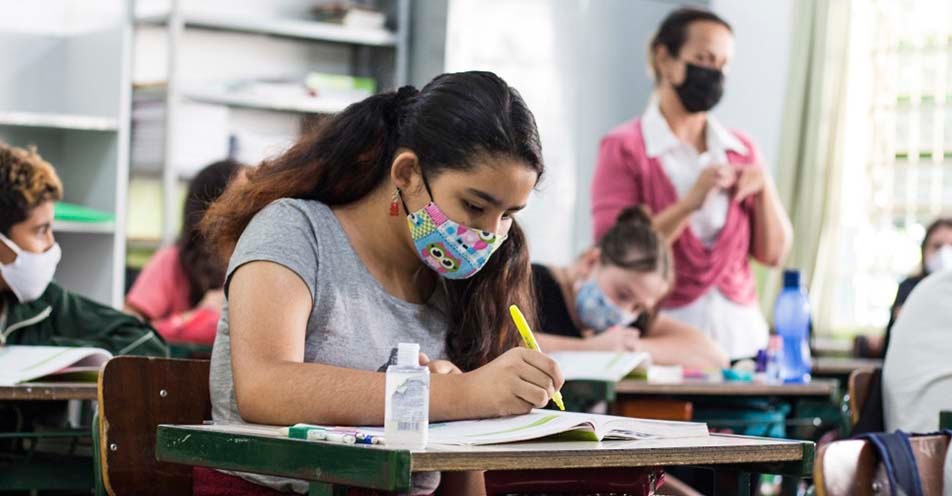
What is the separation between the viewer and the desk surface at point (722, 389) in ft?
11.3

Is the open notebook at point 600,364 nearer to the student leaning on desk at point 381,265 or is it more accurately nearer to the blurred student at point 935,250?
the student leaning on desk at point 381,265

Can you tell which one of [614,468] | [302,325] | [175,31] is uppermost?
[175,31]

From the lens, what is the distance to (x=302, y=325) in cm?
187

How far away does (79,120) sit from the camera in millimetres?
5297

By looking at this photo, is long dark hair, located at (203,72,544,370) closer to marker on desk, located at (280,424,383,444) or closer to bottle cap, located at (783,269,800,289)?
marker on desk, located at (280,424,383,444)

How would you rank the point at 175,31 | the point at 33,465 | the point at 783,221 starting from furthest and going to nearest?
the point at 175,31 → the point at 783,221 → the point at 33,465

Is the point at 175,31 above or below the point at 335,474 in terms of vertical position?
above

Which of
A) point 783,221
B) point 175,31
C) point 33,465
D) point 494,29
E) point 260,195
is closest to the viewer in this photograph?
point 260,195

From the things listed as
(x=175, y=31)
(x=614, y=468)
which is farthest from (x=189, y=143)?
(x=614, y=468)

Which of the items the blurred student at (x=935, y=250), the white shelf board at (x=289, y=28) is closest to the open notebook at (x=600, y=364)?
the blurred student at (x=935, y=250)

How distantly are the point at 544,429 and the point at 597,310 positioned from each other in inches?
90.0

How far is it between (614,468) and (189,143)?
4.75m

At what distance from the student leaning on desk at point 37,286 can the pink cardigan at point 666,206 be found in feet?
5.57

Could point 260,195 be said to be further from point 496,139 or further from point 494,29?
point 494,29
